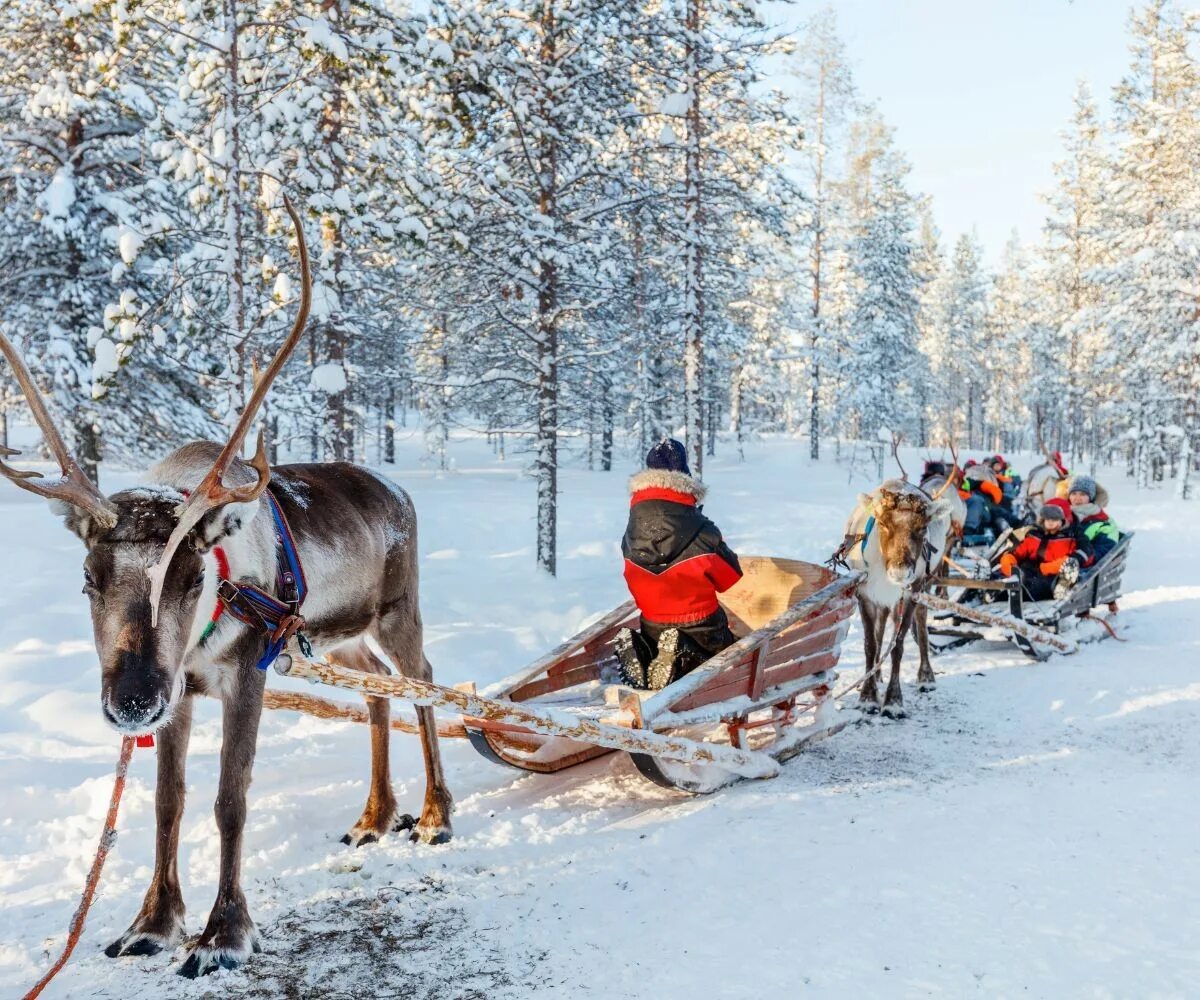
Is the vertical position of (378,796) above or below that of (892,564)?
below

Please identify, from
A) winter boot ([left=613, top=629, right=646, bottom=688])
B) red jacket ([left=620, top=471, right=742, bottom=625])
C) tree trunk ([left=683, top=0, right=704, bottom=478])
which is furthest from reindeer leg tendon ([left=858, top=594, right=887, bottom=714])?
tree trunk ([left=683, top=0, right=704, bottom=478])

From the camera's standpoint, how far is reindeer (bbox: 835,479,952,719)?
746 cm

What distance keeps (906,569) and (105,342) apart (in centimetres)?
798

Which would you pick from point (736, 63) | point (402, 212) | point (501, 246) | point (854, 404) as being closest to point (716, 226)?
point (736, 63)

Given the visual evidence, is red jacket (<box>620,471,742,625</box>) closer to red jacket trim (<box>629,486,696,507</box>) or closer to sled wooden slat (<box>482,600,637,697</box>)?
red jacket trim (<box>629,486,696,507</box>)

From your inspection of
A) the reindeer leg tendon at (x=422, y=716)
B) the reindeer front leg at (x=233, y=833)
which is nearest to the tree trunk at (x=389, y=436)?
the reindeer leg tendon at (x=422, y=716)

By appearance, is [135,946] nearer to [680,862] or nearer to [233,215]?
[680,862]

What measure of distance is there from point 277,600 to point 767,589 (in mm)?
4778

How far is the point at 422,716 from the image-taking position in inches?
196

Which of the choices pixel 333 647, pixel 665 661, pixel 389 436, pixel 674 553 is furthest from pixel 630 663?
pixel 389 436

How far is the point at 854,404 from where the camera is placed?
1452 inches

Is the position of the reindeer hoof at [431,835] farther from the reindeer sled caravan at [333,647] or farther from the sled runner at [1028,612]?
the sled runner at [1028,612]

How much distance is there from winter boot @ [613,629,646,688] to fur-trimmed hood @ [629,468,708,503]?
1.09m

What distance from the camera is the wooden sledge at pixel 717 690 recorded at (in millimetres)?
5148
